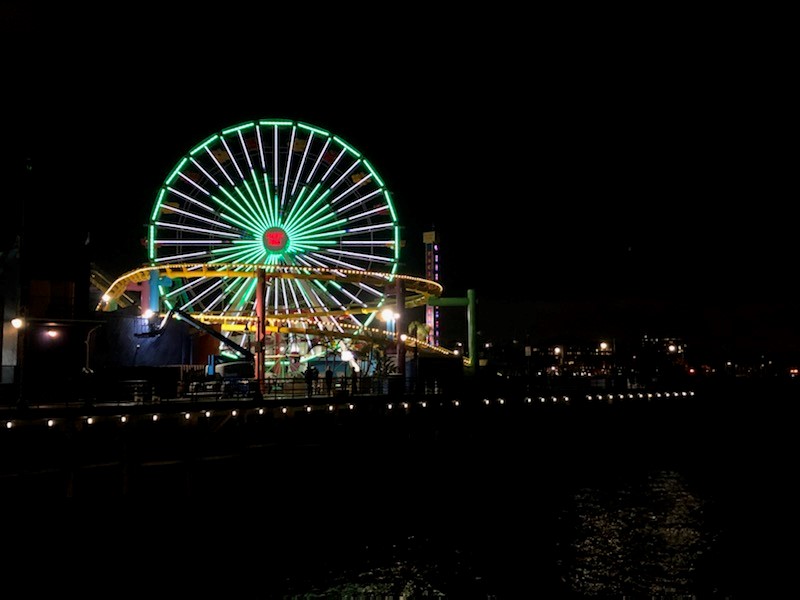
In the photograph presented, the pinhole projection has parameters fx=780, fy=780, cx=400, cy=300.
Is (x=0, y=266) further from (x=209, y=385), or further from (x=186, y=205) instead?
(x=186, y=205)

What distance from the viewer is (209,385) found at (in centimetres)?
3503

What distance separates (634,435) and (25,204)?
40483 mm

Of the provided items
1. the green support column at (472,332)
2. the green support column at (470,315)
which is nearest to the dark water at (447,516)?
the green support column at (472,332)

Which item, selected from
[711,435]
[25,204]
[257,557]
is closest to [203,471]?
[257,557]

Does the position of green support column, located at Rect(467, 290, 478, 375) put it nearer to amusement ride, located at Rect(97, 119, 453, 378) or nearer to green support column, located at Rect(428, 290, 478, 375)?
green support column, located at Rect(428, 290, 478, 375)

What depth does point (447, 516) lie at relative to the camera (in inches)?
1100

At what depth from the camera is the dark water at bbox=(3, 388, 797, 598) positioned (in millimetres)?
21062

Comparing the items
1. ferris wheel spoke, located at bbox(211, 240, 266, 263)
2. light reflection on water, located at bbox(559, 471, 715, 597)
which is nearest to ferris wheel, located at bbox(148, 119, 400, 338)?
ferris wheel spoke, located at bbox(211, 240, 266, 263)

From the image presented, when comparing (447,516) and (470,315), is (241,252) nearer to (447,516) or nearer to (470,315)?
(470,315)

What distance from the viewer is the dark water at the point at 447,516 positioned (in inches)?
829

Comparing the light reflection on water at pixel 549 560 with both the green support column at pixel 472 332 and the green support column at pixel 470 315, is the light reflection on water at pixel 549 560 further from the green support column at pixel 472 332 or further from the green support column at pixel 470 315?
the green support column at pixel 470 315

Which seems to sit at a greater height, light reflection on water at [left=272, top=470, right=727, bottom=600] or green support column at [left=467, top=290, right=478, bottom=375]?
green support column at [left=467, top=290, right=478, bottom=375]

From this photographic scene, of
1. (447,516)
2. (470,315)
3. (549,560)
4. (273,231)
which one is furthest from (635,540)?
(470,315)

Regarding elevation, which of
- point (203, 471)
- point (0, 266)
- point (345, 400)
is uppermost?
point (0, 266)
